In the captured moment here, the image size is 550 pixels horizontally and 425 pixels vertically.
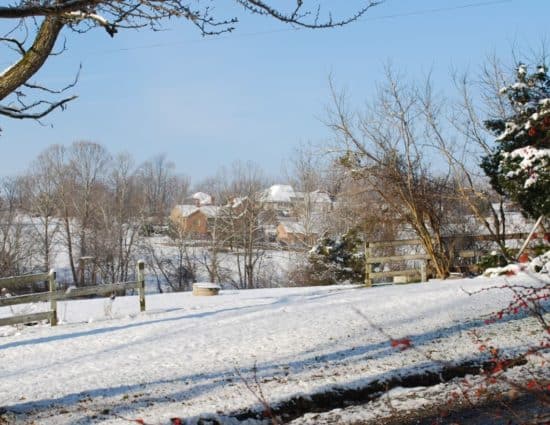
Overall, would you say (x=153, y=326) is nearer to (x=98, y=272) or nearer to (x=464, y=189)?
(x=464, y=189)

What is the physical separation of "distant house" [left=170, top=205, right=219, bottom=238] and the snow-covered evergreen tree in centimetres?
3063

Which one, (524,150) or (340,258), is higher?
(524,150)

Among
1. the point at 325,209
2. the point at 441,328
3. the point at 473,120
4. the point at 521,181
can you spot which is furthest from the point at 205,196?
the point at 441,328

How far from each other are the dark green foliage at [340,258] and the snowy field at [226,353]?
18.1 metres

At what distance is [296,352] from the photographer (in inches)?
347

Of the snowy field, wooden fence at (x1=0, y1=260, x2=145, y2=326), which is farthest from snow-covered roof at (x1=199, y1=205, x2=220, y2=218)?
the snowy field

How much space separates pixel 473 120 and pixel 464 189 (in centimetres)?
231

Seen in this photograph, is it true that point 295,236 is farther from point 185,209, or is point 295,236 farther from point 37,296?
point 37,296

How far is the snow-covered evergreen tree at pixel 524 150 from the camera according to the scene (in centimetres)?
1373

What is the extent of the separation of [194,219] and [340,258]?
80.0 ft

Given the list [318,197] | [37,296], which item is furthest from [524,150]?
[318,197]

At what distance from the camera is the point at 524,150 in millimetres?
14219

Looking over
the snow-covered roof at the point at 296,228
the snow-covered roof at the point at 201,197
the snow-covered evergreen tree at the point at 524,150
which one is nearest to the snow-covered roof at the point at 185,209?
the snow-covered roof at the point at 201,197

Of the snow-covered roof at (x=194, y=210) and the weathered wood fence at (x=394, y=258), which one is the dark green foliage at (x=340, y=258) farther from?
the snow-covered roof at (x=194, y=210)
